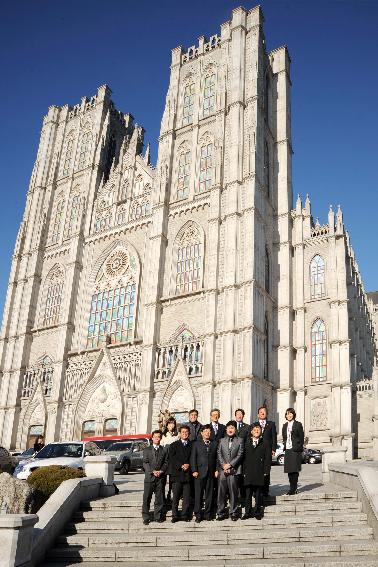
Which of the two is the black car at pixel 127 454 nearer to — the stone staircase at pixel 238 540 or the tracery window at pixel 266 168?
the stone staircase at pixel 238 540

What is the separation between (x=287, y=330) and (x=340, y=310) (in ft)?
10.9

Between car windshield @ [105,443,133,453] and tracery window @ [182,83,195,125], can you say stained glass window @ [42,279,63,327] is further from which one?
car windshield @ [105,443,133,453]

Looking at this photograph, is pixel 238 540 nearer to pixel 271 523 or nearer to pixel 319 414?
pixel 271 523

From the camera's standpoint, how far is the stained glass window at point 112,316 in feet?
115

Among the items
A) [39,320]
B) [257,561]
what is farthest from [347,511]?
[39,320]

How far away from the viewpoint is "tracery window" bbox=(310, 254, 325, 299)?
33625mm

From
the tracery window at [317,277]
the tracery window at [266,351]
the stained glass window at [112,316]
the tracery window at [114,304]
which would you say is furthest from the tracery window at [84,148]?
the tracery window at [266,351]

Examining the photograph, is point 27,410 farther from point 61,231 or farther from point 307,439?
point 307,439

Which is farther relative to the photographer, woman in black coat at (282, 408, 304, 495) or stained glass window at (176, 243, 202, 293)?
stained glass window at (176, 243, 202, 293)

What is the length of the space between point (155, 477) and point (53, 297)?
31561 mm

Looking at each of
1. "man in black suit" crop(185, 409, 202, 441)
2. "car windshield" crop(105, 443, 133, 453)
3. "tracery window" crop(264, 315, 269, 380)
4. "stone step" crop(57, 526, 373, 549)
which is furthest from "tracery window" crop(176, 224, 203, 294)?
"stone step" crop(57, 526, 373, 549)

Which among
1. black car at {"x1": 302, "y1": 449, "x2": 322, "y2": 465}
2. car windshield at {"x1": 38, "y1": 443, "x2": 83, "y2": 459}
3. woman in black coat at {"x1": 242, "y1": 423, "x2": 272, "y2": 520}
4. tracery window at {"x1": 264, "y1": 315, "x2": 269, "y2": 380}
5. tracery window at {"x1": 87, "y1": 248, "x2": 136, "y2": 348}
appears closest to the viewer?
woman in black coat at {"x1": 242, "y1": 423, "x2": 272, "y2": 520}

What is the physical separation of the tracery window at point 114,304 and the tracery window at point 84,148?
419 inches

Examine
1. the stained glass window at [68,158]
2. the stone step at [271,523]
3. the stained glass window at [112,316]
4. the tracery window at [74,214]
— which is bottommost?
the stone step at [271,523]
